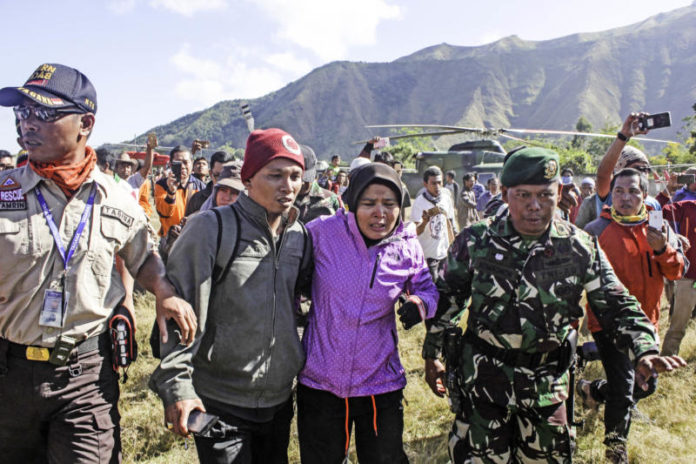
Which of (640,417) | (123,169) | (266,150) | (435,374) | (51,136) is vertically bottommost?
(640,417)

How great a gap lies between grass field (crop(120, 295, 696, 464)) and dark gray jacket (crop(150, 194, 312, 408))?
4.07 ft

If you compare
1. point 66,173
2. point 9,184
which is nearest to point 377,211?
point 66,173

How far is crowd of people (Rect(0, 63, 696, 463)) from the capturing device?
1955mm

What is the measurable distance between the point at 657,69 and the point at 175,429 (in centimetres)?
21884

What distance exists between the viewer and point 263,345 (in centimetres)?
211

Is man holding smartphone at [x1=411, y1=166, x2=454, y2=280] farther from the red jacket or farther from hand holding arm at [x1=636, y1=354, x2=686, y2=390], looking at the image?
hand holding arm at [x1=636, y1=354, x2=686, y2=390]

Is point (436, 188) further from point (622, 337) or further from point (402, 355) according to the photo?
point (622, 337)

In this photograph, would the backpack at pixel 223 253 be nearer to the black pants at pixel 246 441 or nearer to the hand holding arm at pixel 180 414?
the hand holding arm at pixel 180 414

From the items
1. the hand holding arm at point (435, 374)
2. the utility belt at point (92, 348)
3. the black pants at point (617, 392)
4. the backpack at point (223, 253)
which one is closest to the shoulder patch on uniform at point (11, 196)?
the utility belt at point (92, 348)

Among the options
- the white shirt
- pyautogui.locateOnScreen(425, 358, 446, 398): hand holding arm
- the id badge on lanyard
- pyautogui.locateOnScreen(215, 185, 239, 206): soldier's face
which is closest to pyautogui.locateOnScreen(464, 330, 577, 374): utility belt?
pyautogui.locateOnScreen(425, 358, 446, 398): hand holding arm

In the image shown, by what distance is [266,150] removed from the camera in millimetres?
2172

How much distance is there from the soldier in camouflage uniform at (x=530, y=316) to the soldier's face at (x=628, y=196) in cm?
131

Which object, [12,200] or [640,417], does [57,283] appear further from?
[640,417]

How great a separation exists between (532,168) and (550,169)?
0.31ft
